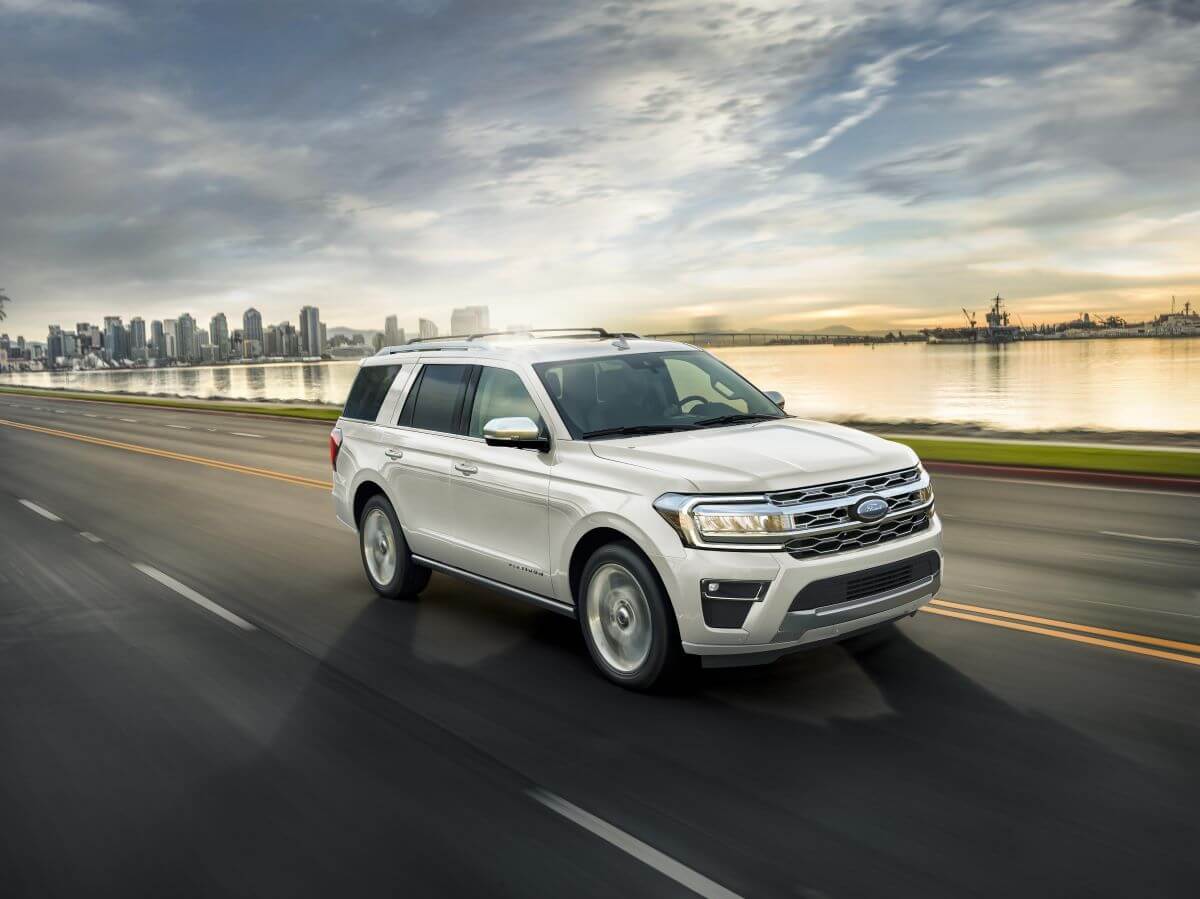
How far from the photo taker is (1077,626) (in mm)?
6816

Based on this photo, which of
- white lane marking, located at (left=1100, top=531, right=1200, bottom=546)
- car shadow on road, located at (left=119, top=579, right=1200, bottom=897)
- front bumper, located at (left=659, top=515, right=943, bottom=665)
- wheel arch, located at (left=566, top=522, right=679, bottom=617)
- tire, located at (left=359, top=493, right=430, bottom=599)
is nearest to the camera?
car shadow on road, located at (left=119, top=579, right=1200, bottom=897)

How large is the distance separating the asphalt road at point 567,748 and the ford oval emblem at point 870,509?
952mm

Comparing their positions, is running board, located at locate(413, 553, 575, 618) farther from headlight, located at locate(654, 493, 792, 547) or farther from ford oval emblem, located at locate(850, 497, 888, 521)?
ford oval emblem, located at locate(850, 497, 888, 521)

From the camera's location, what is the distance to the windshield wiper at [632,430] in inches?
245

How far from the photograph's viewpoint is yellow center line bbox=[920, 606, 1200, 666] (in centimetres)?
610

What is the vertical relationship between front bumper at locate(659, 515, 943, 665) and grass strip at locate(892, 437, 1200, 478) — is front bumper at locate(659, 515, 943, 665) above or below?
above

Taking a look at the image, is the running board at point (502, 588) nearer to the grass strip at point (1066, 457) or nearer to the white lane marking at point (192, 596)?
the white lane marking at point (192, 596)

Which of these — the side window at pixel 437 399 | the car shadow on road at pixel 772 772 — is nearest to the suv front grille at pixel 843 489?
the car shadow on road at pixel 772 772

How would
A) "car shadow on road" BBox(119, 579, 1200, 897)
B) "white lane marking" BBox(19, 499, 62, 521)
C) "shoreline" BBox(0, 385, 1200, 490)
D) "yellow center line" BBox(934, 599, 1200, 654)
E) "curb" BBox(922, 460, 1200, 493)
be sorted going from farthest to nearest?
"shoreline" BBox(0, 385, 1200, 490) → "curb" BBox(922, 460, 1200, 493) → "white lane marking" BBox(19, 499, 62, 521) → "yellow center line" BBox(934, 599, 1200, 654) → "car shadow on road" BBox(119, 579, 1200, 897)

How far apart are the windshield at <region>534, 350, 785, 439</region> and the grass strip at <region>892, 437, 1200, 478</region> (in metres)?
10.2

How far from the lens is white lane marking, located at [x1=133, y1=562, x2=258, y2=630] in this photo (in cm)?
760

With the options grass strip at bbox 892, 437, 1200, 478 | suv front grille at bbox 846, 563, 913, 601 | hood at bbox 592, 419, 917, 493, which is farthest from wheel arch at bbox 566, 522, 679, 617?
grass strip at bbox 892, 437, 1200, 478

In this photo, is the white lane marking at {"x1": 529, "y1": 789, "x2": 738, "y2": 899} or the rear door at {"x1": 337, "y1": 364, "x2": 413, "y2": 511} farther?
the rear door at {"x1": 337, "y1": 364, "x2": 413, "y2": 511}

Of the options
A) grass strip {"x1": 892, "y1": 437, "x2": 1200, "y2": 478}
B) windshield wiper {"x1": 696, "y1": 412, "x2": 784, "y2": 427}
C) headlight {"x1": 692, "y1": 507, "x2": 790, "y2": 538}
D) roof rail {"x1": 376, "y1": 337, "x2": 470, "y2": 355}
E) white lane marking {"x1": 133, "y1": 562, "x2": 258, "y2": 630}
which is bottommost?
grass strip {"x1": 892, "y1": 437, "x2": 1200, "y2": 478}
